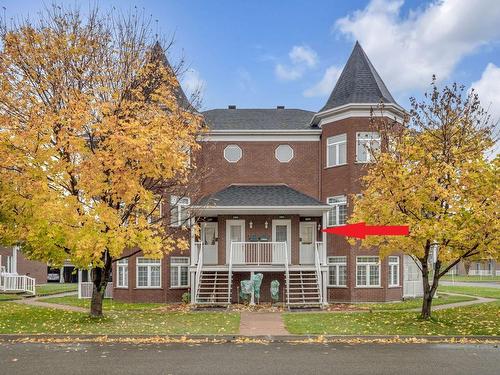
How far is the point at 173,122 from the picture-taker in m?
16.7

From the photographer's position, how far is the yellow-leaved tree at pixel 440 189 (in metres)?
15.2

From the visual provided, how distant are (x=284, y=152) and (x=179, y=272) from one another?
774cm

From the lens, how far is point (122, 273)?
26922 millimetres

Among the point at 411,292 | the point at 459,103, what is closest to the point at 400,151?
the point at 459,103

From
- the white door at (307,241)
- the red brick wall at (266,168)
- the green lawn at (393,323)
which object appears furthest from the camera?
the red brick wall at (266,168)

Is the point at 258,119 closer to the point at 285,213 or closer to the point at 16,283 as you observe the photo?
the point at 285,213

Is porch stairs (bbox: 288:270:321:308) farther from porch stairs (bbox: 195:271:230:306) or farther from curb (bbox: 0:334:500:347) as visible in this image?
curb (bbox: 0:334:500:347)

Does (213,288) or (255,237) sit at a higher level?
(255,237)

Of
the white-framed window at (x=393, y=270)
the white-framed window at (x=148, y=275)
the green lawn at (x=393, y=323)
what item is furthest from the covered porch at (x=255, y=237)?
the green lawn at (x=393, y=323)

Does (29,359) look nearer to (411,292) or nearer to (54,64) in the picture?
(54,64)

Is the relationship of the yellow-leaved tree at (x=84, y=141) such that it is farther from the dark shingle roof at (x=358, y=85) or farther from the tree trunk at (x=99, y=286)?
the dark shingle roof at (x=358, y=85)

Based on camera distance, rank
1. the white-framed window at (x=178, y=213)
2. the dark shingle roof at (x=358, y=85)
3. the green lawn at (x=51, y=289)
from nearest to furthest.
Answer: the white-framed window at (x=178, y=213) → the dark shingle roof at (x=358, y=85) → the green lawn at (x=51, y=289)

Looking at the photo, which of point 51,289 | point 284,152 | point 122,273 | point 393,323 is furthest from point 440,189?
point 51,289

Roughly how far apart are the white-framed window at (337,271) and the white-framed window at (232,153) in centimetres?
664
